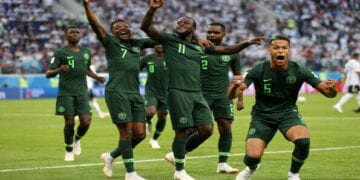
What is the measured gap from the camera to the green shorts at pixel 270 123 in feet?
38.0

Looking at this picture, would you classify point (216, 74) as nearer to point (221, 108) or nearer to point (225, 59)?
point (225, 59)

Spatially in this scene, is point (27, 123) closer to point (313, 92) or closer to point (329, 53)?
point (313, 92)

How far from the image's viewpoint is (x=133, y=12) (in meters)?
54.3

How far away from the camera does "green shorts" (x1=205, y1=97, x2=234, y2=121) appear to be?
14.4 meters

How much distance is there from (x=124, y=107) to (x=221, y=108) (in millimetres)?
2314

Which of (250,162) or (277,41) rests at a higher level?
(277,41)

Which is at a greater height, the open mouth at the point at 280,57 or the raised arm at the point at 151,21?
the raised arm at the point at 151,21

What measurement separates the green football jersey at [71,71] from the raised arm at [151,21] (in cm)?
418

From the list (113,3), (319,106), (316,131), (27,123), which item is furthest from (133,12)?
(316,131)

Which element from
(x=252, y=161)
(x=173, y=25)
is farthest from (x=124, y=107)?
(x=173, y=25)

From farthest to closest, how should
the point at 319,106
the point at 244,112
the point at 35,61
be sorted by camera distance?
the point at 35,61
the point at 319,106
the point at 244,112

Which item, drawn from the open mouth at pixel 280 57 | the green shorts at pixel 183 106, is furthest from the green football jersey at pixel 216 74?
the open mouth at pixel 280 57

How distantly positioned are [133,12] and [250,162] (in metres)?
43.6

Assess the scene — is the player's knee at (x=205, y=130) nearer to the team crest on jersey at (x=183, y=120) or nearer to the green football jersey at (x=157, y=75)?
the team crest on jersey at (x=183, y=120)
